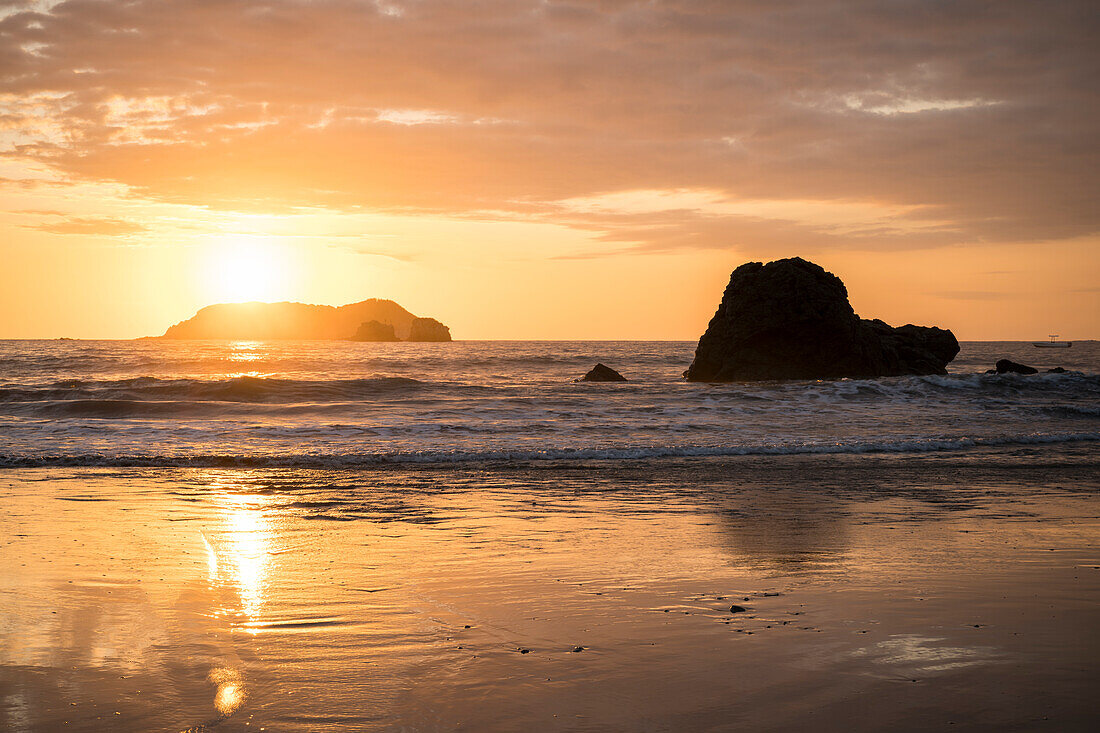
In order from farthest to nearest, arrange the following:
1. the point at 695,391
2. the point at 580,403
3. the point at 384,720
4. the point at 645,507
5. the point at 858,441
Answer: the point at 695,391 < the point at 580,403 < the point at 858,441 < the point at 645,507 < the point at 384,720

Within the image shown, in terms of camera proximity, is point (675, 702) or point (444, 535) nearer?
point (675, 702)

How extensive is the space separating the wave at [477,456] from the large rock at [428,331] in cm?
15973

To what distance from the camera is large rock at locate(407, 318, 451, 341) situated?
6855 inches

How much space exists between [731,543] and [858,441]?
11316mm

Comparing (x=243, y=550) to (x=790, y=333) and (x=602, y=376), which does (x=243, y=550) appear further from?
(x=790, y=333)

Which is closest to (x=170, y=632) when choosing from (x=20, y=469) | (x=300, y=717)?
(x=300, y=717)

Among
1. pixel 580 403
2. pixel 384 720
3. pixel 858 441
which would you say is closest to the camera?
pixel 384 720

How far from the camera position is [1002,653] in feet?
14.8

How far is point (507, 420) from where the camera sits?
2253cm

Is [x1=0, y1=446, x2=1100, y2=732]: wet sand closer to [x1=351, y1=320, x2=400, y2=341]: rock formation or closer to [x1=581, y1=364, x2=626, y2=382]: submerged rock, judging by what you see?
[x1=581, y1=364, x2=626, y2=382]: submerged rock

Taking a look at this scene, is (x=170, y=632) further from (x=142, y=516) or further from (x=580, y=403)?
(x=580, y=403)

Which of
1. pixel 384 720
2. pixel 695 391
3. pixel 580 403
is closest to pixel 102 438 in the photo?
pixel 580 403

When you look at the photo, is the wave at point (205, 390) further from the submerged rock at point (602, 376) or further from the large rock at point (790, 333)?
the large rock at point (790, 333)

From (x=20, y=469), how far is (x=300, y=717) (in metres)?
12.5
